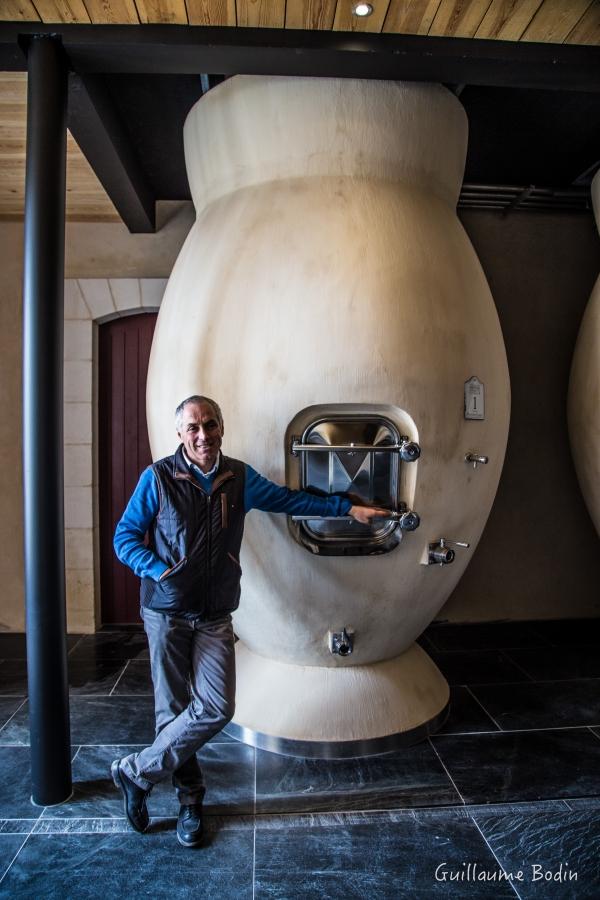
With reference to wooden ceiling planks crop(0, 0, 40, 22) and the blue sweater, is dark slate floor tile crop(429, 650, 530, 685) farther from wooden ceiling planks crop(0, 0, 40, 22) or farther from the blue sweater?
wooden ceiling planks crop(0, 0, 40, 22)

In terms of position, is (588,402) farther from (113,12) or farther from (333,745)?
(113,12)

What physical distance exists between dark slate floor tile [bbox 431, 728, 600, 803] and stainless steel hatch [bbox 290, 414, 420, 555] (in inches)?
33.9

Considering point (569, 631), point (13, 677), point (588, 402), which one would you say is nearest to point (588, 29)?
point (588, 402)

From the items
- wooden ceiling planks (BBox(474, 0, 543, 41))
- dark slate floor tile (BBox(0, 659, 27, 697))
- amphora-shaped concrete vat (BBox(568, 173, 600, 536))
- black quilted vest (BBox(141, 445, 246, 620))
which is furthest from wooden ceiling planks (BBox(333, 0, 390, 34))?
dark slate floor tile (BBox(0, 659, 27, 697))

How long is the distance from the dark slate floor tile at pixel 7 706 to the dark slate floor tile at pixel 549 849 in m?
1.96

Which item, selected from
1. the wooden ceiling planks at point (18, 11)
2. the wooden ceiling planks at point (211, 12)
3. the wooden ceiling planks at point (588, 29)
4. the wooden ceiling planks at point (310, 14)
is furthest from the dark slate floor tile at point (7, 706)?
the wooden ceiling planks at point (588, 29)

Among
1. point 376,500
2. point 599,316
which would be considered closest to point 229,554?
point 376,500

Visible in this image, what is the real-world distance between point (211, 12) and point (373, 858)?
8.78 ft

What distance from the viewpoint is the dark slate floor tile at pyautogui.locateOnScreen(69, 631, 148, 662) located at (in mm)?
3459

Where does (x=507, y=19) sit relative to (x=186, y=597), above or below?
above

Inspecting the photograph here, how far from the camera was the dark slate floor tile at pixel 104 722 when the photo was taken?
259 cm

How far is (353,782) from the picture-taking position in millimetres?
2285

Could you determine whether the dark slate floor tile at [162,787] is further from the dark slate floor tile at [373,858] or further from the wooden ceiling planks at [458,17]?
the wooden ceiling planks at [458,17]

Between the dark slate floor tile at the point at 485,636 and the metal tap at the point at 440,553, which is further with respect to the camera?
the dark slate floor tile at the point at 485,636
